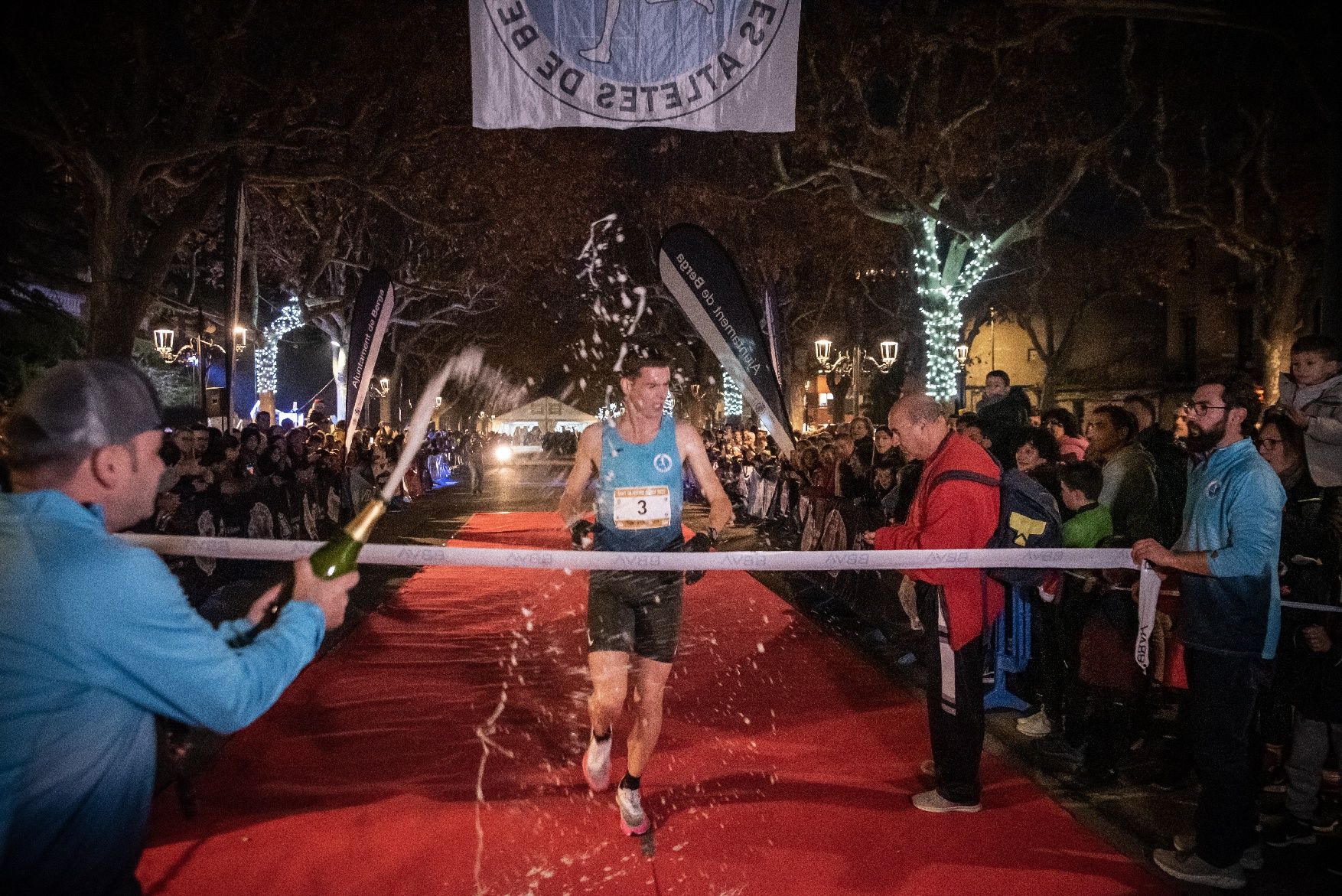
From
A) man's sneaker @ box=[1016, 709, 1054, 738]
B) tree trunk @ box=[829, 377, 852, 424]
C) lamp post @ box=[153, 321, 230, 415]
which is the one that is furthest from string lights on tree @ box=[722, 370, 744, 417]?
man's sneaker @ box=[1016, 709, 1054, 738]

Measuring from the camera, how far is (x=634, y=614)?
4.59 metres

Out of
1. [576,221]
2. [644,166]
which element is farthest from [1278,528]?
[644,166]

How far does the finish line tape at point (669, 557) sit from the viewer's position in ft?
14.6

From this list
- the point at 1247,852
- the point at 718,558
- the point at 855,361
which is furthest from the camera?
the point at 855,361

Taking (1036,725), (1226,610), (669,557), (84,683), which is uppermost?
(84,683)

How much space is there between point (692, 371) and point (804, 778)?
40.7 metres

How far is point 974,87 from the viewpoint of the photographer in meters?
17.6

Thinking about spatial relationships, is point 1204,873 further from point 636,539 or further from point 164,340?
point 164,340

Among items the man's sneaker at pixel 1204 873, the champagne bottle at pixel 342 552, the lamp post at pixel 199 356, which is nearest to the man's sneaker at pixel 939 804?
the man's sneaker at pixel 1204 873

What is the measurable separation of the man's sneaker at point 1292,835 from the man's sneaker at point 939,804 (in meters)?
1.36

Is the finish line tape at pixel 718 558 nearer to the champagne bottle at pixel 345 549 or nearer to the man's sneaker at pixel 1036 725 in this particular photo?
the man's sneaker at pixel 1036 725

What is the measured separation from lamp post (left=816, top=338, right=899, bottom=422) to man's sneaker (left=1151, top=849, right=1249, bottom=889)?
20.6 m

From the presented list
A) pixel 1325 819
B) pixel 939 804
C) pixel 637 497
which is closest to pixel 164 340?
pixel 637 497

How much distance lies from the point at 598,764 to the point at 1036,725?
3047 mm
